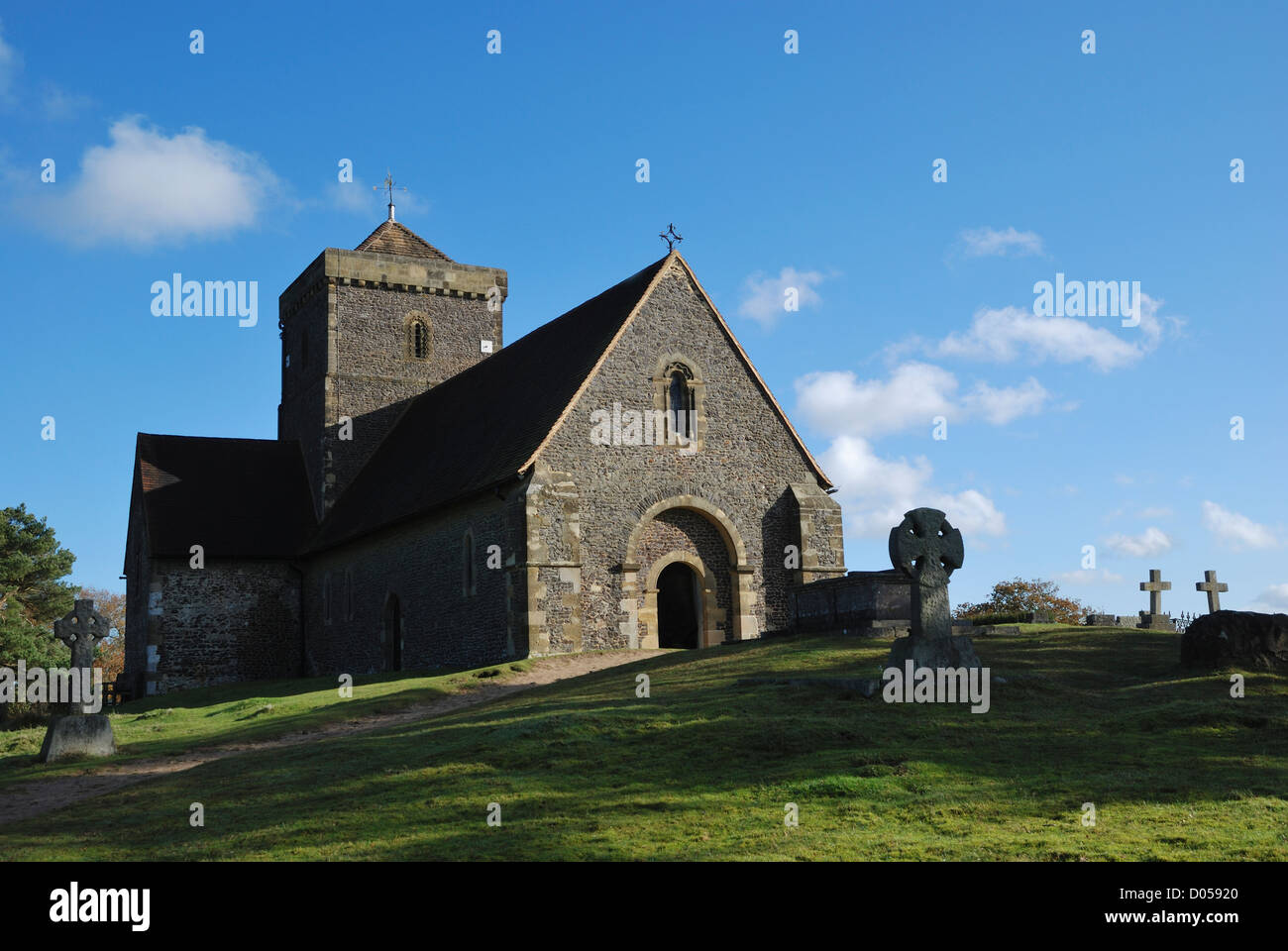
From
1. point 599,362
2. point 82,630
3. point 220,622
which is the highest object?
point 599,362

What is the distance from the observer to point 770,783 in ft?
37.1

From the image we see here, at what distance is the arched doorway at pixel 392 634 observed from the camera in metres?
31.6

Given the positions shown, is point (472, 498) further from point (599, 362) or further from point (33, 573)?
point (33, 573)

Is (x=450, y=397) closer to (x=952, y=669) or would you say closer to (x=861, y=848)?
(x=952, y=669)

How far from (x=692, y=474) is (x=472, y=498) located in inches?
197

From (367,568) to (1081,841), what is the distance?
87.0ft

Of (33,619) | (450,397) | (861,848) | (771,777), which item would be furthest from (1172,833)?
(33,619)

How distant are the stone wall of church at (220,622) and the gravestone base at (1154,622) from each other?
80.9 ft

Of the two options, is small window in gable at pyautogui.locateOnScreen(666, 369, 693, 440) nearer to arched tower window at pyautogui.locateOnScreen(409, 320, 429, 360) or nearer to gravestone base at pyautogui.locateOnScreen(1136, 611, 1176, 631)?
gravestone base at pyautogui.locateOnScreen(1136, 611, 1176, 631)

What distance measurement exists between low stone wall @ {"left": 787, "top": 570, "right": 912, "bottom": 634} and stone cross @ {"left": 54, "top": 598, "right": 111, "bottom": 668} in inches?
464

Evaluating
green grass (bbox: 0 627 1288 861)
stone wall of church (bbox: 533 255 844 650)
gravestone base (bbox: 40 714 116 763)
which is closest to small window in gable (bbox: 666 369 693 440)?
stone wall of church (bbox: 533 255 844 650)

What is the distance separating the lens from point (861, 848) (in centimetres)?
914

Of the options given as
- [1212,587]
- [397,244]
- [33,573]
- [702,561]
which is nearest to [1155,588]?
[1212,587]

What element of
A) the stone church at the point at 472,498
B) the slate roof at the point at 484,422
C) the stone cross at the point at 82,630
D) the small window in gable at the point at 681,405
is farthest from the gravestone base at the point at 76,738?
the small window in gable at the point at 681,405
